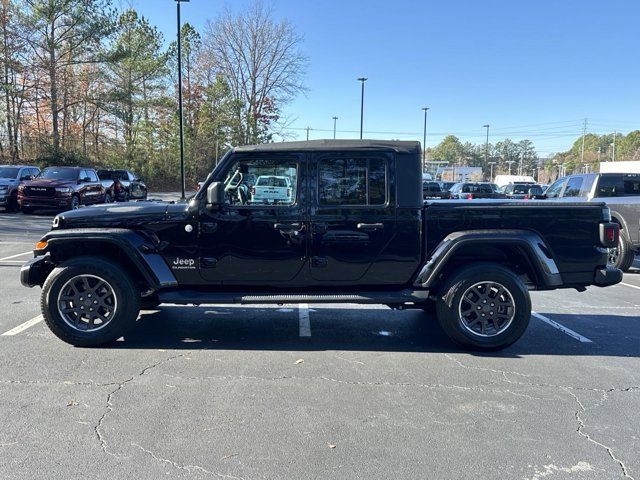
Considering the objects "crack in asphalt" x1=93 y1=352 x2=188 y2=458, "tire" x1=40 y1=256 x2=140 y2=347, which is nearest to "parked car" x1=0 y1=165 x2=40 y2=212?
"tire" x1=40 y1=256 x2=140 y2=347

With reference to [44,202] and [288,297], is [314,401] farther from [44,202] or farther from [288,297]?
[44,202]

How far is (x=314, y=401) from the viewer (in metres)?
3.77

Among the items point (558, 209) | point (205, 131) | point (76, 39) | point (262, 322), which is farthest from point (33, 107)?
point (558, 209)

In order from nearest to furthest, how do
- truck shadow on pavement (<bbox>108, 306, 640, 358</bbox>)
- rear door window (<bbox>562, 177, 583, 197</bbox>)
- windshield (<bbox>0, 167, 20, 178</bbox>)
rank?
truck shadow on pavement (<bbox>108, 306, 640, 358</bbox>), rear door window (<bbox>562, 177, 583, 197</bbox>), windshield (<bbox>0, 167, 20, 178</bbox>)

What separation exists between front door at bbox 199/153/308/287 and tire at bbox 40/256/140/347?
0.78 meters

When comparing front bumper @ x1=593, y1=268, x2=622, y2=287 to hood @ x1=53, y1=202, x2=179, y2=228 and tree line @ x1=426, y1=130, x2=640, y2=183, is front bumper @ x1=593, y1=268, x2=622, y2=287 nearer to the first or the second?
hood @ x1=53, y1=202, x2=179, y2=228

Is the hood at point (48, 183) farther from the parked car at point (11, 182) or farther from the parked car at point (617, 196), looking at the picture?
the parked car at point (617, 196)

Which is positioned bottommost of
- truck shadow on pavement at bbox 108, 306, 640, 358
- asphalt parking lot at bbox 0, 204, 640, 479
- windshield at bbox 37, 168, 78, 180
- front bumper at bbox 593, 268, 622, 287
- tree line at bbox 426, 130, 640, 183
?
asphalt parking lot at bbox 0, 204, 640, 479

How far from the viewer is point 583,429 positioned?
11.1 feet

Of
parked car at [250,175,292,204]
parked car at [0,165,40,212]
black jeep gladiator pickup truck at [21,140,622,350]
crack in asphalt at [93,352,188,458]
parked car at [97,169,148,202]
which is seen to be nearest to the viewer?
crack in asphalt at [93,352,188,458]

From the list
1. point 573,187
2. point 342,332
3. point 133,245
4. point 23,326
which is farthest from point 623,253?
point 23,326

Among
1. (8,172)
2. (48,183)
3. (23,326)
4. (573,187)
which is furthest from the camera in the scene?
(8,172)

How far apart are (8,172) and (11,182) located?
0.96m

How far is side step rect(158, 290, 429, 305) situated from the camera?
479 cm
